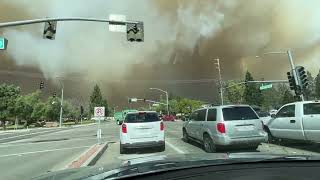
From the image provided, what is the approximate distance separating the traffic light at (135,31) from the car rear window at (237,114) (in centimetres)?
754

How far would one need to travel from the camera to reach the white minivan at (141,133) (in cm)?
2048

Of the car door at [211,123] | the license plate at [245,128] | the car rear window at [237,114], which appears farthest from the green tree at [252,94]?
the license plate at [245,128]

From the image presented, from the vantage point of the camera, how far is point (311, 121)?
59.3 ft

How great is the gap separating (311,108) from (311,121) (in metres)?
0.61

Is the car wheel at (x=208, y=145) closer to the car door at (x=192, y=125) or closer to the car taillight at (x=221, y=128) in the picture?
the car taillight at (x=221, y=128)

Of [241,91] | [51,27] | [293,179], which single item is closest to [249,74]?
[241,91]

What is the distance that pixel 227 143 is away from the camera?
59.6 feet

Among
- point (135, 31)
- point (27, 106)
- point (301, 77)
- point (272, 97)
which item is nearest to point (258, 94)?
point (272, 97)

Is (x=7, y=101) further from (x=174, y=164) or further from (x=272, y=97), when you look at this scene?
(x=272, y=97)

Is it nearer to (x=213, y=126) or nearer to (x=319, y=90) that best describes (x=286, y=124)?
(x=213, y=126)

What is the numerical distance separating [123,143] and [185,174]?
17.7 meters

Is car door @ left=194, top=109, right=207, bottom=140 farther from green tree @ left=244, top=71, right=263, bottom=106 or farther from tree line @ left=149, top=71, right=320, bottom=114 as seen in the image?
green tree @ left=244, top=71, right=263, bottom=106

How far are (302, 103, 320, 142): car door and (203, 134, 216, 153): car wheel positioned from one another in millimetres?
3448

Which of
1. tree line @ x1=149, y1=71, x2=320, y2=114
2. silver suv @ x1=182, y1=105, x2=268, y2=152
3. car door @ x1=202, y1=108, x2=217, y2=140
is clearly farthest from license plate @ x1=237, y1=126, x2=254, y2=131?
tree line @ x1=149, y1=71, x2=320, y2=114
